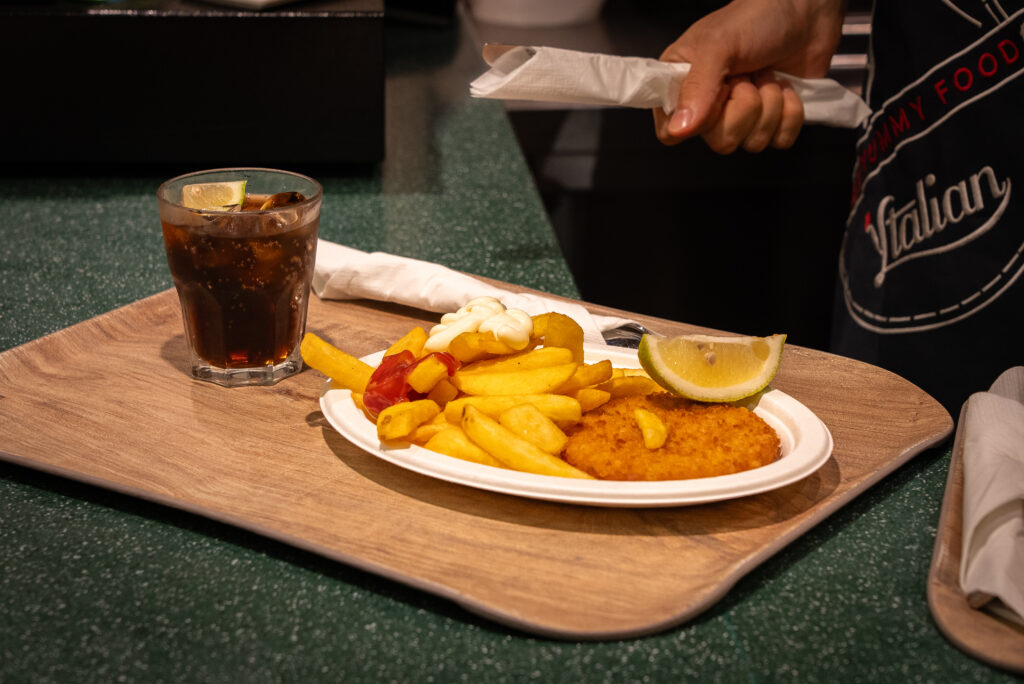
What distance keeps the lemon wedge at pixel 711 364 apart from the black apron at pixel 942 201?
2.20 feet

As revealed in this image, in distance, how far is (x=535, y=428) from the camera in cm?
94

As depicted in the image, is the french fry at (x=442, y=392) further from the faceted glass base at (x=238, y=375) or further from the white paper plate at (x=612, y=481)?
the faceted glass base at (x=238, y=375)

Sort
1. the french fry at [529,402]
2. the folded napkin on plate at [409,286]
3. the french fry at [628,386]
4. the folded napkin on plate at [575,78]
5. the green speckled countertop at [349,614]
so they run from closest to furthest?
the green speckled countertop at [349,614]
the french fry at [529,402]
the french fry at [628,386]
the folded napkin on plate at [409,286]
the folded napkin on plate at [575,78]

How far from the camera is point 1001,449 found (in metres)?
0.96

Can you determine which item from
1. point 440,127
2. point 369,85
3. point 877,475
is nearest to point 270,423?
point 877,475

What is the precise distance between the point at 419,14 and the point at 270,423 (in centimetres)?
241

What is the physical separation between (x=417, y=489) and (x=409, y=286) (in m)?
0.50

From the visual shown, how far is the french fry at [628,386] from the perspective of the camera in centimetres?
106


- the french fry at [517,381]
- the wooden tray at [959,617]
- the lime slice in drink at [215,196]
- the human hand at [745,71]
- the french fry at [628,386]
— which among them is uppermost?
the human hand at [745,71]

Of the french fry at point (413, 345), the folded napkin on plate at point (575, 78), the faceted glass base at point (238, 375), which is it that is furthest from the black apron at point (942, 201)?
the faceted glass base at point (238, 375)

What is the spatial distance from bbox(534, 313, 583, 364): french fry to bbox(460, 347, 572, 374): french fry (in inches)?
1.2

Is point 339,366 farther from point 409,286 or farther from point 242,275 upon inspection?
point 409,286

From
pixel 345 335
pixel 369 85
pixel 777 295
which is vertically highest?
pixel 369 85

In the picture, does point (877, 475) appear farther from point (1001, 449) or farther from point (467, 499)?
point (467, 499)
